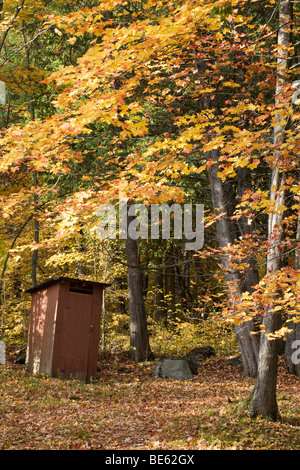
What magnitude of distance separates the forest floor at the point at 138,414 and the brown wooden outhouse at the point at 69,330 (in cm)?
44

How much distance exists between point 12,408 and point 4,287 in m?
10.6

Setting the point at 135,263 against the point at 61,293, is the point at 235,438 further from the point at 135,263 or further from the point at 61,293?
the point at 135,263

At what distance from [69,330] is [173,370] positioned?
2865 mm

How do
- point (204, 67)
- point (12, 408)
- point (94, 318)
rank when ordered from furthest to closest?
point (94, 318), point (204, 67), point (12, 408)

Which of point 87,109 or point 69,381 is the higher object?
point 87,109

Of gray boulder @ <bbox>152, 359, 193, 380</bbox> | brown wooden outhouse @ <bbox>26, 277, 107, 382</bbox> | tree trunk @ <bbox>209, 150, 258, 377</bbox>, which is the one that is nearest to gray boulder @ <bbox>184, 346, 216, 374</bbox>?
gray boulder @ <bbox>152, 359, 193, 380</bbox>

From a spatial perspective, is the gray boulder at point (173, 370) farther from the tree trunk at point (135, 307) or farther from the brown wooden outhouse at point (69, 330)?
the brown wooden outhouse at point (69, 330)

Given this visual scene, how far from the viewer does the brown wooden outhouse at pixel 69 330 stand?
10.7 m

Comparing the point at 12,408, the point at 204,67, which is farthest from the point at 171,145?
the point at 12,408

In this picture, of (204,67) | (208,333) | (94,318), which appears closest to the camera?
(204,67)

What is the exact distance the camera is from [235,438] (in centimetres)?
573

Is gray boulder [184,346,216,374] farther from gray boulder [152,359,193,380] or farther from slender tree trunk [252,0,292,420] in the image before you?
slender tree trunk [252,0,292,420]

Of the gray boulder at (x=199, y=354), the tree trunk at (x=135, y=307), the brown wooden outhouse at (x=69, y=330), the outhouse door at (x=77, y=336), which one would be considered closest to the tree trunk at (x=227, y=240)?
the gray boulder at (x=199, y=354)
